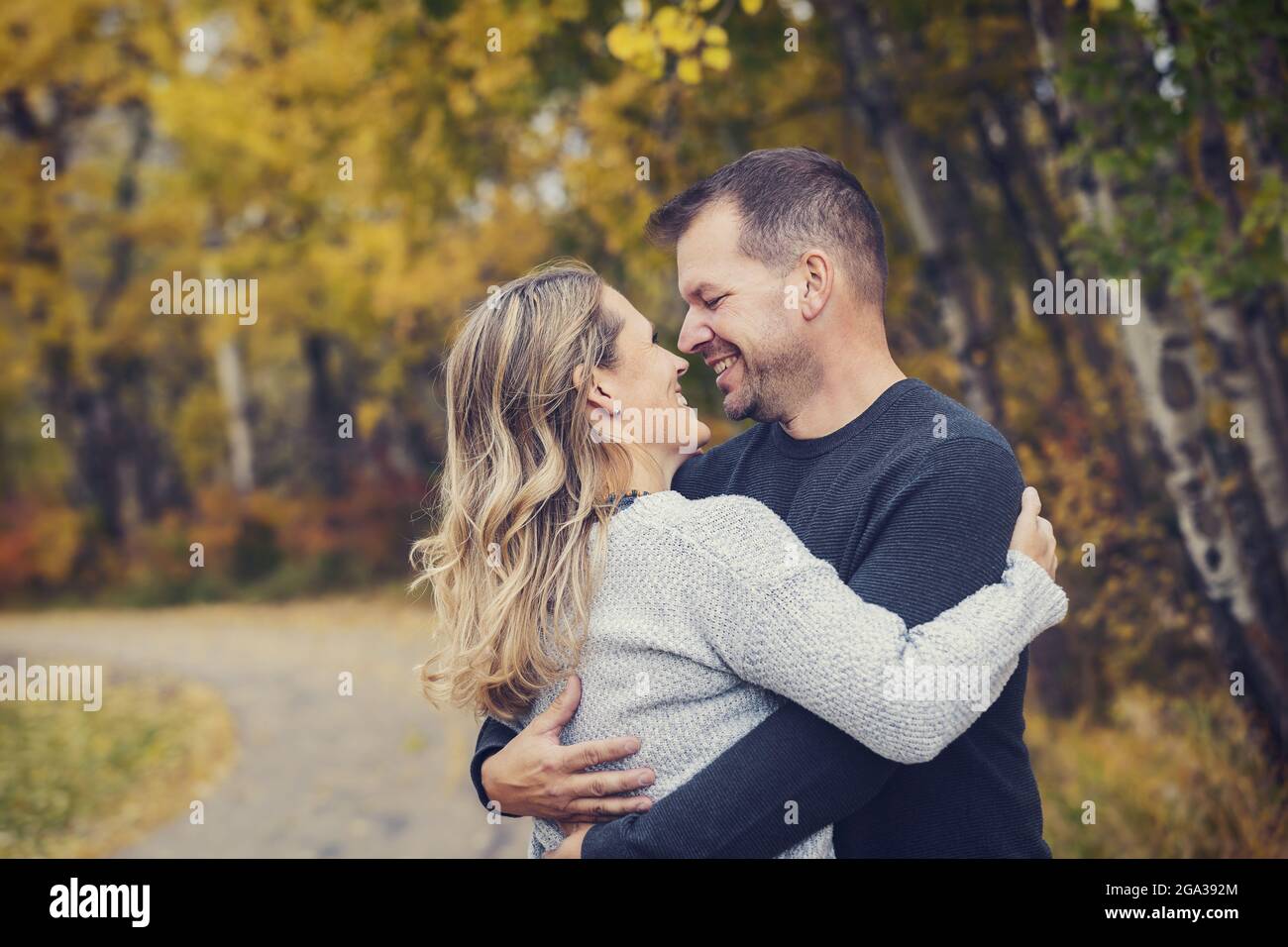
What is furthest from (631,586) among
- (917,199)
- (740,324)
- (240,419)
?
(240,419)

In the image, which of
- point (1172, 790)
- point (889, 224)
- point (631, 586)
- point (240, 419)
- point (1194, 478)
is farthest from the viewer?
point (240, 419)

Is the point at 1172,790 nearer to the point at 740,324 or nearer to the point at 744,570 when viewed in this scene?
the point at 740,324

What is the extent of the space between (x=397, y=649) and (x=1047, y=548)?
11.5 metres

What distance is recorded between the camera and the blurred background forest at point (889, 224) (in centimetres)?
491

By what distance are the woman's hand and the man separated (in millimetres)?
45

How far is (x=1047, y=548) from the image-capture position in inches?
84.7

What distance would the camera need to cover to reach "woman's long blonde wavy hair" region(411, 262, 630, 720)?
221 cm

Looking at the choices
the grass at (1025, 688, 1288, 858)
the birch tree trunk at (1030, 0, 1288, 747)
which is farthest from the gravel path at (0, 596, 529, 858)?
the birch tree trunk at (1030, 0, 1288, 747)

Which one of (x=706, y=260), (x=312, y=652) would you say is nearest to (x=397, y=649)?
(x=312, y=652)

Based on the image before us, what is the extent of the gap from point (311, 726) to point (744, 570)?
8.49 m

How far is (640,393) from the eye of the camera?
2416 millimetres

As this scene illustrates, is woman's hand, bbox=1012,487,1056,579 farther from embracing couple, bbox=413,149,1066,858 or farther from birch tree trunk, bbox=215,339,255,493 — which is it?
birch tree trunk, bbox=215,339,255,493

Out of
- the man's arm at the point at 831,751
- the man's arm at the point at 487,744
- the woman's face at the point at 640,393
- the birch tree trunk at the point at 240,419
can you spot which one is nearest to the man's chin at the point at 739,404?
the woman's face at the point at 640,393
